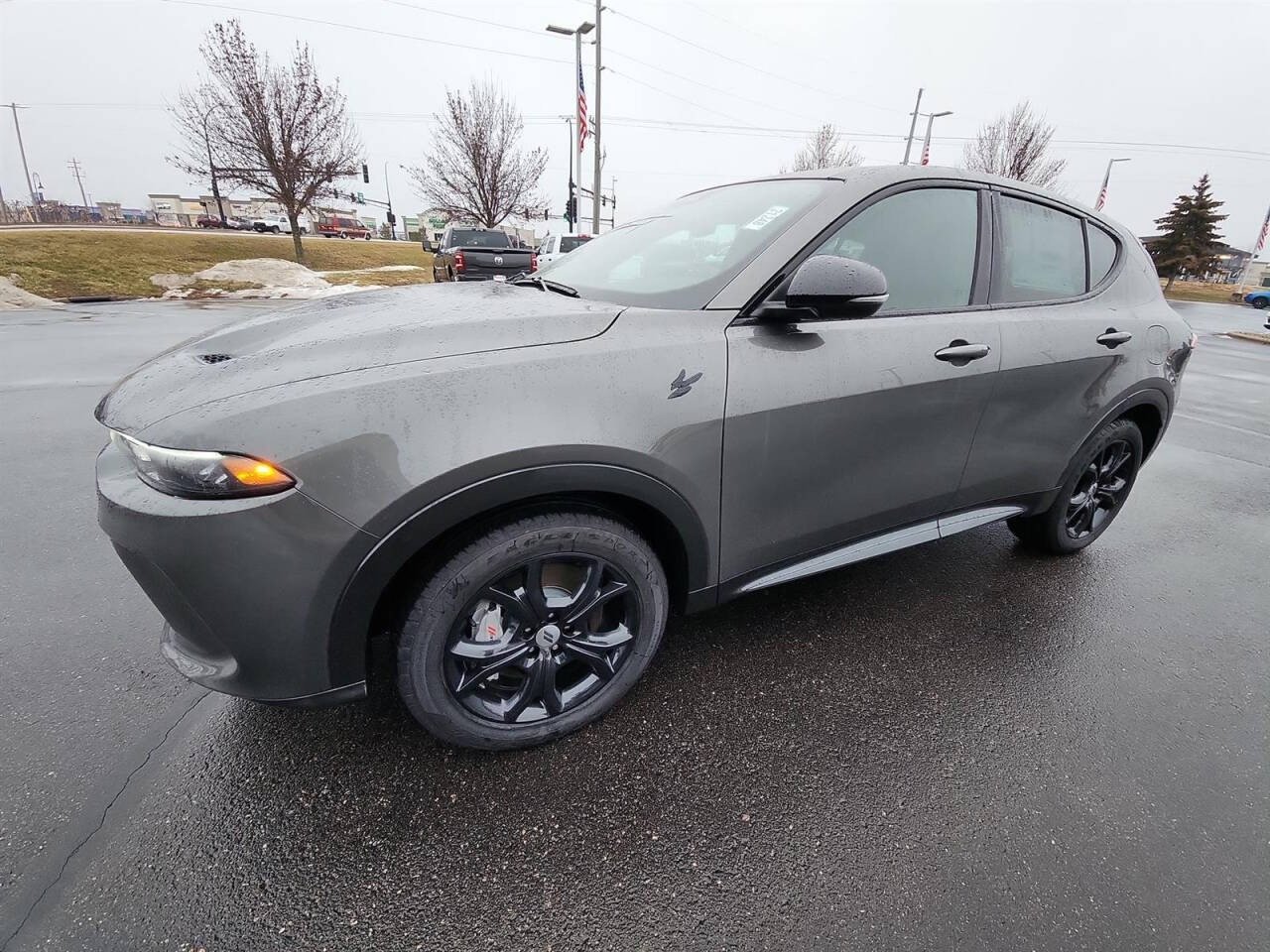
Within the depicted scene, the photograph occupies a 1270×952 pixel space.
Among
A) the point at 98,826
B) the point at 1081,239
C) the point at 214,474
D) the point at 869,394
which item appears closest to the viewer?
the point at 214,474

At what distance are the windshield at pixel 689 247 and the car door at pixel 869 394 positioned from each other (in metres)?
0.18

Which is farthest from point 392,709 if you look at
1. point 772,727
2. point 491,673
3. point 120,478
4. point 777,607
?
point 777,607

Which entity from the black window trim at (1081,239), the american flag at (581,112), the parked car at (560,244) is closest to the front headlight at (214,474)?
the black window trim at (1081,239)

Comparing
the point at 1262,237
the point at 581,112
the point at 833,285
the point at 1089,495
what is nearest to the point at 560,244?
the point at 581,112

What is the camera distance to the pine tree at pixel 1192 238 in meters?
46.7

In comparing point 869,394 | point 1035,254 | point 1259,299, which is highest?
point 1035,254

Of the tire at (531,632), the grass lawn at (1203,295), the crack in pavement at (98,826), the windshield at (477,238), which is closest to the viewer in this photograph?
the crack in pavement at (98,826)

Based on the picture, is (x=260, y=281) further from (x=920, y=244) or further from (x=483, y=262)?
(x=920, y=244)

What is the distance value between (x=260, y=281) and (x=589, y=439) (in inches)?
858

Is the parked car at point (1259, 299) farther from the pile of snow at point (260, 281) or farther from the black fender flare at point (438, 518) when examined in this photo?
the black fender flare at point (438, 518)

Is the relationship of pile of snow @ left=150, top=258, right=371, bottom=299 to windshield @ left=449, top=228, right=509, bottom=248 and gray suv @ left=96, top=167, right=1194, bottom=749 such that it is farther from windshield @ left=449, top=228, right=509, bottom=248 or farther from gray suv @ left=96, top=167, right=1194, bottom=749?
gray suv @ left=96, top=167, right=1194, bottom=749

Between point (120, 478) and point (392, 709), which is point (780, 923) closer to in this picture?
point (392, 709)

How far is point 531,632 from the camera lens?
176 centimetres

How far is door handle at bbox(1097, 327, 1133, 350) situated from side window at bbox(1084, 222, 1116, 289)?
24cm
